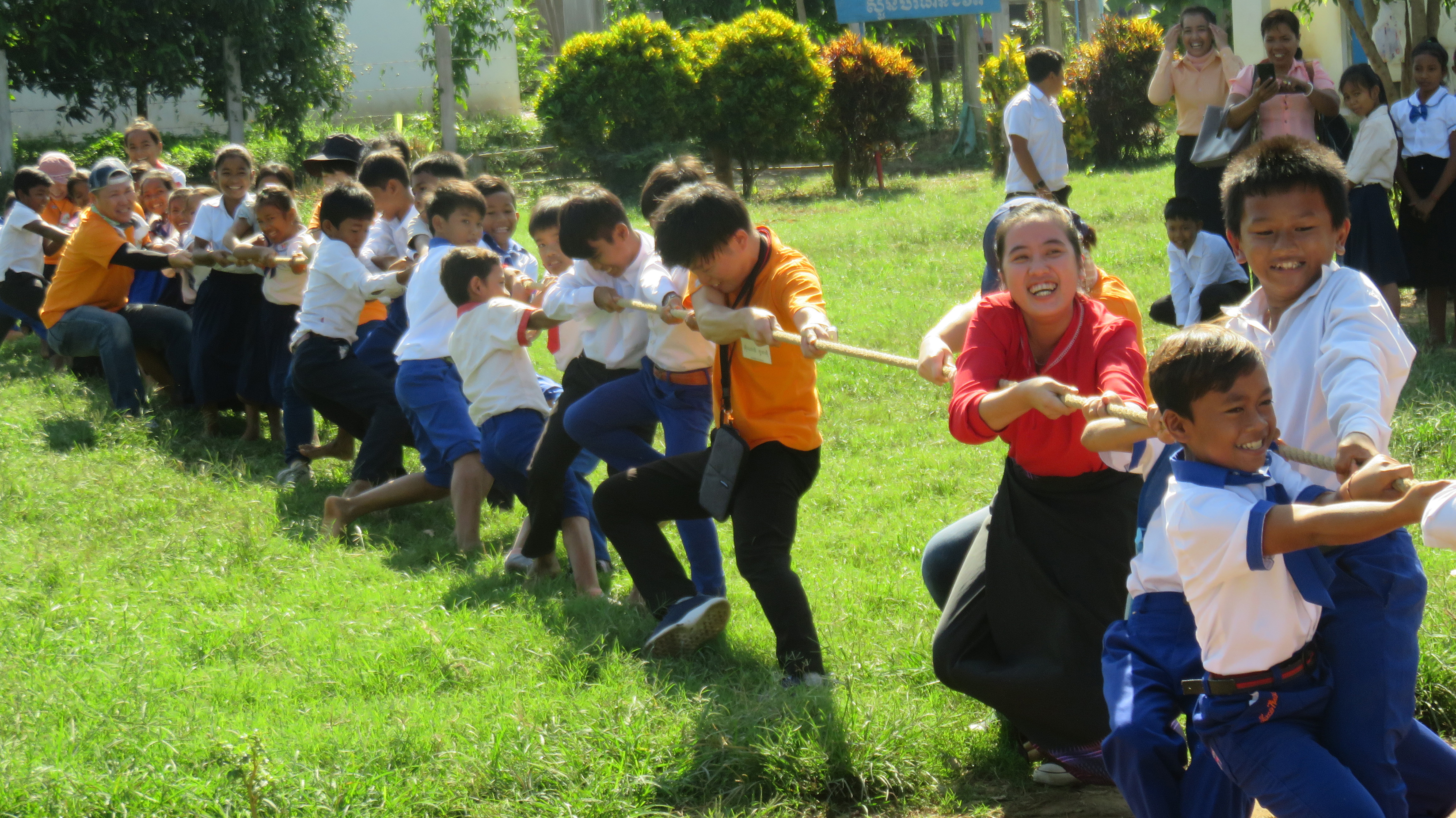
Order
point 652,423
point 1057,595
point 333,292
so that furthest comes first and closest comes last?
point 333,292 → point 652,423 → point 1057,595

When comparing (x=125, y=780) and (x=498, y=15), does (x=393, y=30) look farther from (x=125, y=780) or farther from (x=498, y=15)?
(x=125, y=780)

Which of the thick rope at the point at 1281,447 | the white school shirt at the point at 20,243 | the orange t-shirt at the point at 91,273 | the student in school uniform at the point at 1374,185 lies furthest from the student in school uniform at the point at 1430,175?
the white school shirt at the point at 20,243

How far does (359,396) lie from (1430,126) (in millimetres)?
6361

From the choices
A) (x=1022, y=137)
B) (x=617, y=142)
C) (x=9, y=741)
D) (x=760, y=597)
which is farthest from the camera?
(x=617, y=142)

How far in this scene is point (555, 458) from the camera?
5227mm

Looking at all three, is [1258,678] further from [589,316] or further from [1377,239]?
[1377,239]

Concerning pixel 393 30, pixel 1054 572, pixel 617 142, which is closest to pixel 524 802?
pixel 1054 572

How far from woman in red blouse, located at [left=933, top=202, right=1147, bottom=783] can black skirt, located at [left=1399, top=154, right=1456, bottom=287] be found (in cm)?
551

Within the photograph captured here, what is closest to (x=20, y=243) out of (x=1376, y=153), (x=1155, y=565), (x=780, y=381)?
(x=780, y=381)

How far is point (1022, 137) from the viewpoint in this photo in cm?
886

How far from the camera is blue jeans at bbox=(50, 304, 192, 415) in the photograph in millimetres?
8484

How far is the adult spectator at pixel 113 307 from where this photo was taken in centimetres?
849

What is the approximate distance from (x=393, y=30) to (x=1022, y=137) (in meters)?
25.9

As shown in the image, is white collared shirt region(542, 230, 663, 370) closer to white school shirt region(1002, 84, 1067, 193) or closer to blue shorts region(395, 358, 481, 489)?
blue shorts region(395, 358, 481, 489)
